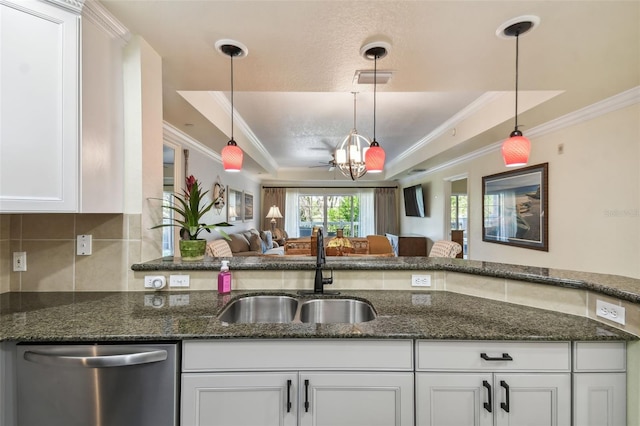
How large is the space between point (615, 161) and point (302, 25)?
2.75m

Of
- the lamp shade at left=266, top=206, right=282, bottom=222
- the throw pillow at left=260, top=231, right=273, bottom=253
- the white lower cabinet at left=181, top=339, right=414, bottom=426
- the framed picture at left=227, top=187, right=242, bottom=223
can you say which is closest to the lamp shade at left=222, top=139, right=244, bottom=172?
the white lower cabinet at left=181, top=339, right=414, bottom=426

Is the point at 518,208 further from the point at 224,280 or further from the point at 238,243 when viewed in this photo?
the point at 238,243

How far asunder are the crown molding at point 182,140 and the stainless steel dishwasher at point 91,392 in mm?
2429

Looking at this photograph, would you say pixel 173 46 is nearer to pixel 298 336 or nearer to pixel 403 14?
pixel 403 14

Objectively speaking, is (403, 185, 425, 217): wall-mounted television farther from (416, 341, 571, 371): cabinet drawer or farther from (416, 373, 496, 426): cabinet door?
(416, 373, 496, 426): cabinet door

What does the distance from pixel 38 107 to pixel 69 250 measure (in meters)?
0.85

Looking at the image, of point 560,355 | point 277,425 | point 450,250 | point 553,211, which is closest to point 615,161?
point 553,211

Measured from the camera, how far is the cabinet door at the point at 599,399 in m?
1.15

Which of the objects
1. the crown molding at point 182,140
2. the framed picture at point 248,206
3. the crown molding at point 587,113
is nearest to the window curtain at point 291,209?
the framed picture at point 248,206

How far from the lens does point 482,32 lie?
160cm

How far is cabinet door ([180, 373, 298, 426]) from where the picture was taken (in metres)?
1.15

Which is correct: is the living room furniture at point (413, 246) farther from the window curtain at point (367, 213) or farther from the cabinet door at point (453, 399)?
the cabinet door at point (453, 399)

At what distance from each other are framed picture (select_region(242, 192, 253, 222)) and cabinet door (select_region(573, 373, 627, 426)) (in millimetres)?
5855

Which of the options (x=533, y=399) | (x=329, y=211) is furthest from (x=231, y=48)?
(x=329, y=211)
